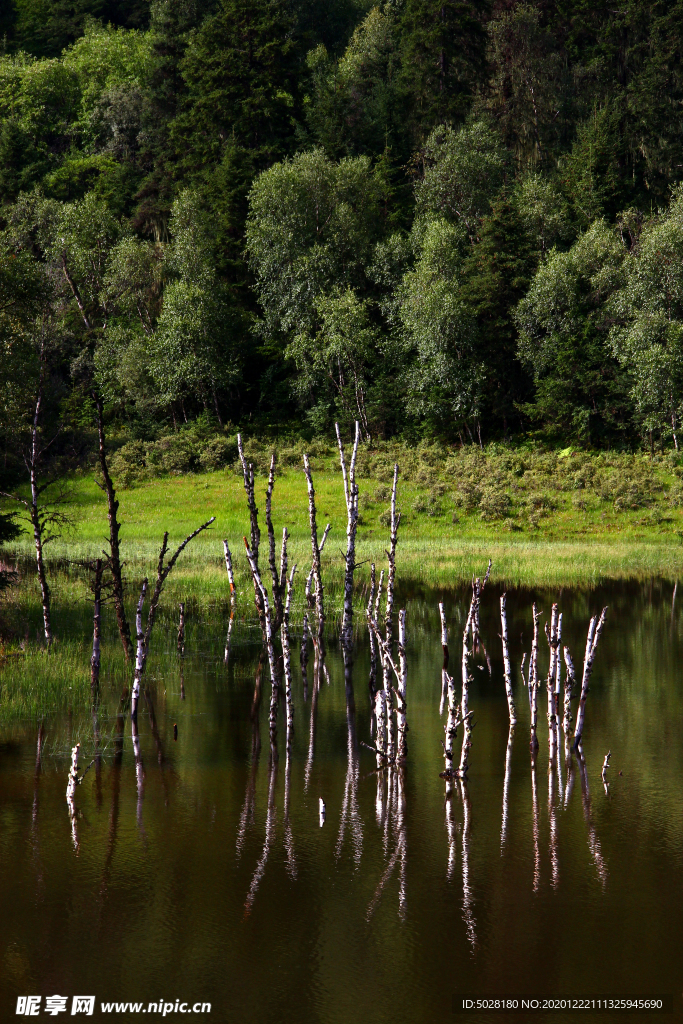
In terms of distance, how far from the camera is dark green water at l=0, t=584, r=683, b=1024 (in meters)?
11.2

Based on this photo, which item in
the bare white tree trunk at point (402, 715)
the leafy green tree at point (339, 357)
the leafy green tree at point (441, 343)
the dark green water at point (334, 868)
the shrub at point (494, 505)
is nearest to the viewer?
the dark green water at point (334, 868)

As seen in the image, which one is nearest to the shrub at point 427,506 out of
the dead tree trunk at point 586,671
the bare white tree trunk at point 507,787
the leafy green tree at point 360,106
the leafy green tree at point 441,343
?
the leafy green tree at point 441,343

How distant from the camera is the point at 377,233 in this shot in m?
Result: 83.7

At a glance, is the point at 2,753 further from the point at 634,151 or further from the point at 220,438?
the point at 634,151

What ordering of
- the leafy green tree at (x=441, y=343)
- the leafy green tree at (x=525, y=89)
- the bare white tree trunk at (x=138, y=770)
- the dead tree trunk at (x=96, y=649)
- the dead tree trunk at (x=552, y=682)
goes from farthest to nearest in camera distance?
the leafy green tree at (x=525, y=89), the leafy green tree at (x=441, y=343), the dead tree trunk at (x=96, y=649), the dead tree trunk at (x=552, y=682), the bare white tree trunk at (x=138, y=770)

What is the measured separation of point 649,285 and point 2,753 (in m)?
59.5

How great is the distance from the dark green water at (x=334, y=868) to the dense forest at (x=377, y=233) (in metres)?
35.6

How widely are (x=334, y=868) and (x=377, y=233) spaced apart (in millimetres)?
75647

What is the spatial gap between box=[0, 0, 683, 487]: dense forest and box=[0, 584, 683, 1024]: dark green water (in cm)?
3556

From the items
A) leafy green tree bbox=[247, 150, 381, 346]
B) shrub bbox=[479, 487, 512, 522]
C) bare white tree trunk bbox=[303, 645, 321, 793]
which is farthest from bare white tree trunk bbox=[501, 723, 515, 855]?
leafy green tree bbox=[247, 150, 381, 346]

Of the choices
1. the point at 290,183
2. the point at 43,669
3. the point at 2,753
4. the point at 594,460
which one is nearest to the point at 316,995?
the point at 2,753

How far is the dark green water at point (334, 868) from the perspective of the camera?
1122 centimetres

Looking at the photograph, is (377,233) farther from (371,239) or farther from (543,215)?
(543,215)

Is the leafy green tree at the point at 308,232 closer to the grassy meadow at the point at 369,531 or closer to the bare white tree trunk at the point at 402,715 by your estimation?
the grassy meadow at the point at 369,531
